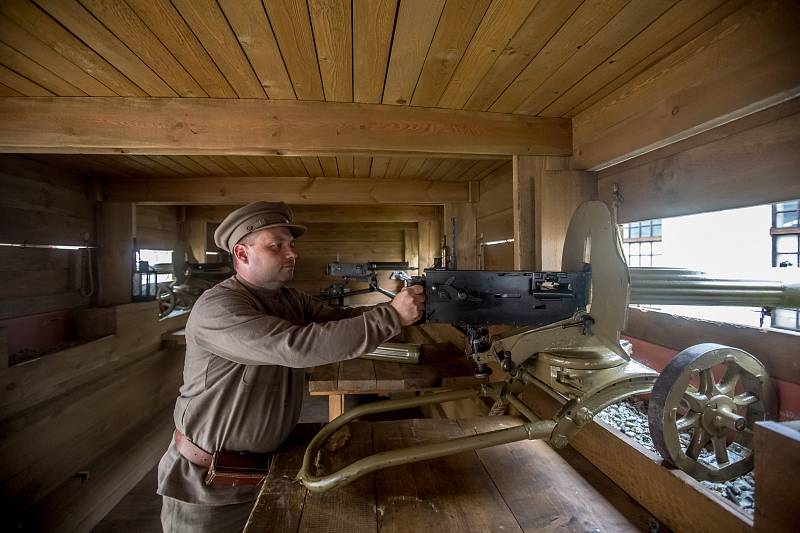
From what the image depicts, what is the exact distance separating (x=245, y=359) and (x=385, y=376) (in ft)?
4.14

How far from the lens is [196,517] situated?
4.86 ft

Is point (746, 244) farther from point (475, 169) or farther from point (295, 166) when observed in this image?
point (295, 166)

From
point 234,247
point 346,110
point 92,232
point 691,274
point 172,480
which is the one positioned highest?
point 346,110

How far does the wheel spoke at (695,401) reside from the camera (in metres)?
1.16

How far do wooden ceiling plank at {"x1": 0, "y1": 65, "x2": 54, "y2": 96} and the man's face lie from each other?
4.47 ft

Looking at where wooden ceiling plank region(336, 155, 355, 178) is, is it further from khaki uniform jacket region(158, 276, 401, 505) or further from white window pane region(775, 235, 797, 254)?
white window pane region(775, 235, 797, 254)

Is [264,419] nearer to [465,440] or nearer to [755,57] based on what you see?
[465,440]

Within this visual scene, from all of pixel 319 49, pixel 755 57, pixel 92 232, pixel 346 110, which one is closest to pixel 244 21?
pixel 319 49

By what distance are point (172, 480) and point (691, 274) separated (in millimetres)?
2126

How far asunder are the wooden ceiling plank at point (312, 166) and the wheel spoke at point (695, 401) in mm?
2996

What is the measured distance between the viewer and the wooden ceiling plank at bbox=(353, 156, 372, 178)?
10.7 feet

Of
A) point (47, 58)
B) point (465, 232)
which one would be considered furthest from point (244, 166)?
point (465, 232)

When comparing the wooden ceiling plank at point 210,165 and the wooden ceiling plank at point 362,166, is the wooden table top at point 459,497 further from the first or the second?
the wooden ceiling plank at point 210,165

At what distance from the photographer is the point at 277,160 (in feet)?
10.8
